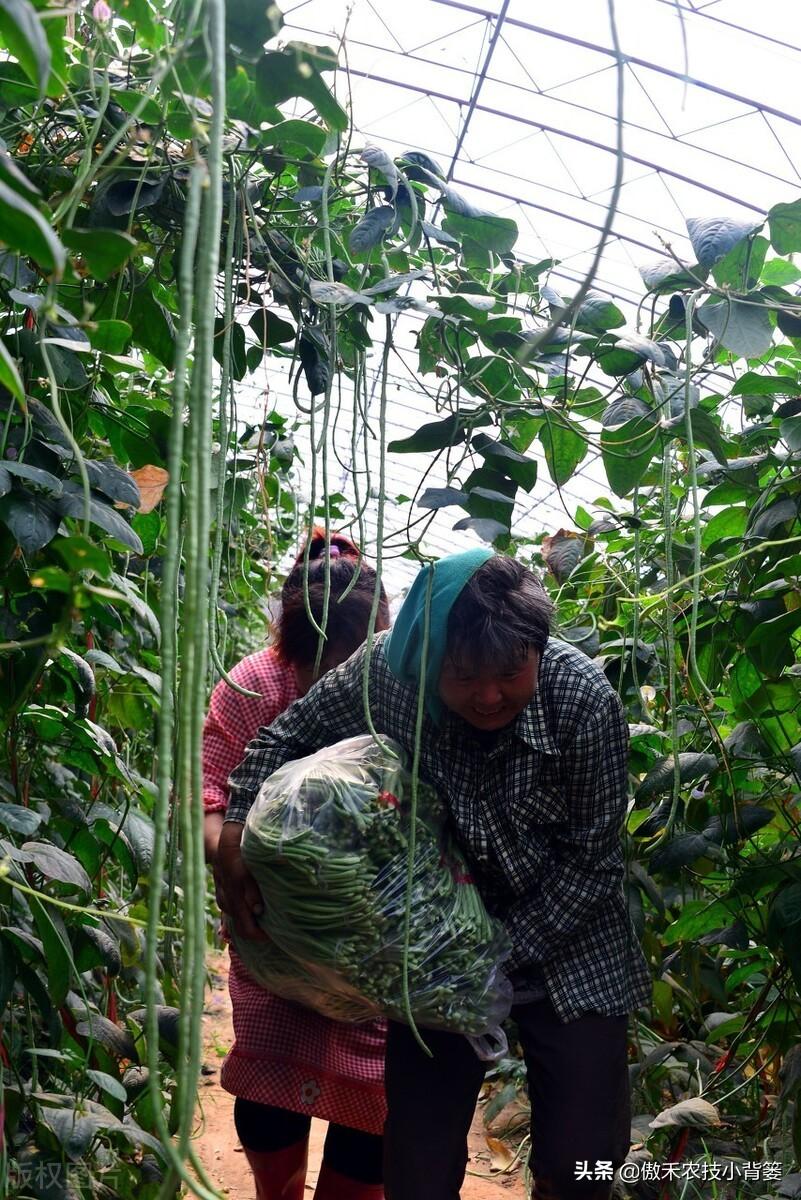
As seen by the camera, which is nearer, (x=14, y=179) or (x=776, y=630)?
(x=14, y=179)

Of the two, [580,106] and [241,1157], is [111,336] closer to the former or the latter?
[241,1157]

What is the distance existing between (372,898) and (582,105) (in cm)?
454

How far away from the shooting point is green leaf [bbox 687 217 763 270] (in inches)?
47.1

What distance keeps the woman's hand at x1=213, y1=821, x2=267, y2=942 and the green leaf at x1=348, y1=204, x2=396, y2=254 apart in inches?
31.6

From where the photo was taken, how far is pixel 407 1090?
157 centimetres

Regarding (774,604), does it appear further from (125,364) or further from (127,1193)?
(127,1193)

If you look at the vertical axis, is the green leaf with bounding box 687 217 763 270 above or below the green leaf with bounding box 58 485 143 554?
above

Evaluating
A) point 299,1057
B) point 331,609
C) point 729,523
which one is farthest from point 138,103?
point 299,1057

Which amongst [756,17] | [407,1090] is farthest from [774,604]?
[756,17]

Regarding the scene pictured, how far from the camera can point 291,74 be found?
0.96 meters

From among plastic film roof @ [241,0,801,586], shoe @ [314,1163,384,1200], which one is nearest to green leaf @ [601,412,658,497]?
shoe @ [314,1163,384,1200]

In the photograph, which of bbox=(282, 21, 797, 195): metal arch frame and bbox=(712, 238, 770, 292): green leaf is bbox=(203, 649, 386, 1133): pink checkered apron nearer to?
bbox=(712, 238, 770, 292): green leaf

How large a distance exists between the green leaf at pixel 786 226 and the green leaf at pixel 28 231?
0.91 m

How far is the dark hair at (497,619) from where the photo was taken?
4.80 ft
